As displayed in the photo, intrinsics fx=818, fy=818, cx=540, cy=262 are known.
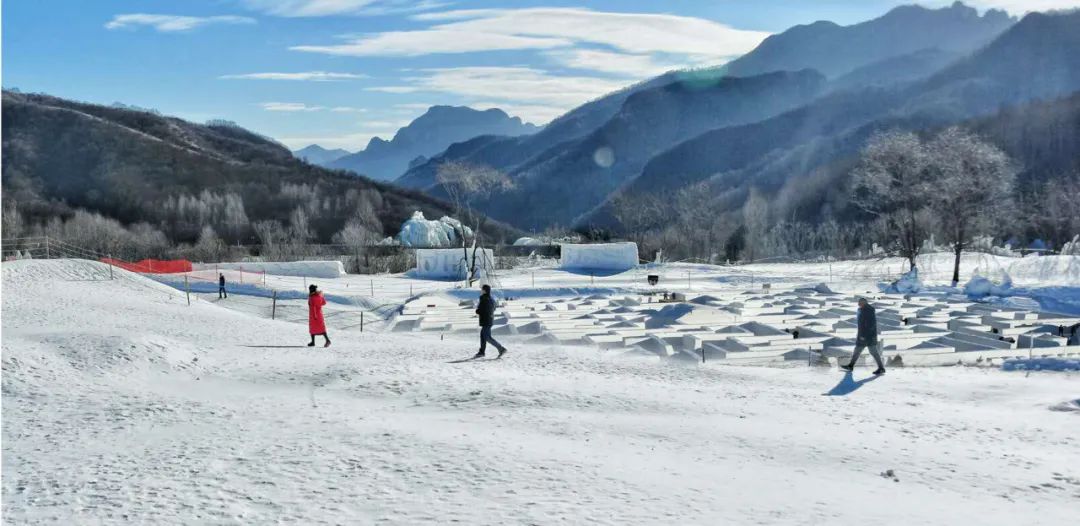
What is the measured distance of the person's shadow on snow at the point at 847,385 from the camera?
Result: 13.2m

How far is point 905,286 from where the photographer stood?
118ft

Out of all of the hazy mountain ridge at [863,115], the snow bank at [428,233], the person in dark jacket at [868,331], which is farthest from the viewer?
the hazy mountain ridge at [863,115]

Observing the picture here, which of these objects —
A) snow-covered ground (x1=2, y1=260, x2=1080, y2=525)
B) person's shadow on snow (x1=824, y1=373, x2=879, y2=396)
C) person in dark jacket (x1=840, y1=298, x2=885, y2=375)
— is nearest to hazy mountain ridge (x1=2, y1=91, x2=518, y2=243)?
snow-covered ground (x1=2, y1=260, x2=1080, y2=525)

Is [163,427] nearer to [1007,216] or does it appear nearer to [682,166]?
[1007,216]

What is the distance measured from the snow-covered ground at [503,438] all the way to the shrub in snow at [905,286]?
20.9m

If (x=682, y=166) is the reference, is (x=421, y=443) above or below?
below

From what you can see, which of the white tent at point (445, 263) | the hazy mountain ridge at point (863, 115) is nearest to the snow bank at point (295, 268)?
the white tent at point (445, 263)

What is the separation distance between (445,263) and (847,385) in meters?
33.0

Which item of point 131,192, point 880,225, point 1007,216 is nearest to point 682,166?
point 880,225

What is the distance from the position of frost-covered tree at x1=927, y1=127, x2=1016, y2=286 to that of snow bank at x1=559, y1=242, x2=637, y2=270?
1666 cm

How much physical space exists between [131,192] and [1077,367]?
350ft

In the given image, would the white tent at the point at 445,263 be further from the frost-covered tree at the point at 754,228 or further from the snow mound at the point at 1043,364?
the frost-covered tree at the point at 754,228

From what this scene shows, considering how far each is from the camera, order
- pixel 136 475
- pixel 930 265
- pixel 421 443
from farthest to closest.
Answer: pixel 930 265
pixel 421 443
pixel 136 475

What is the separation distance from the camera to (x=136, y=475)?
7.52m
